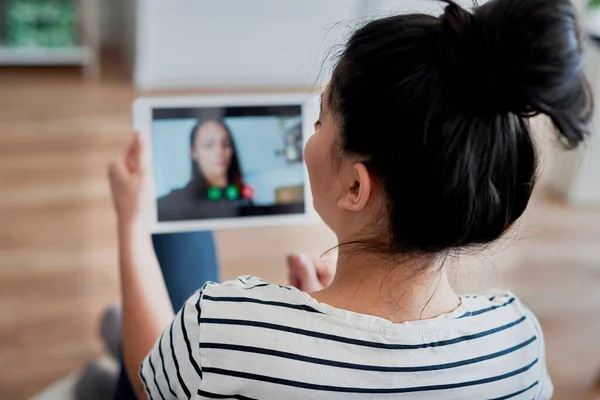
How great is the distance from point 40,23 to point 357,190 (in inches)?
91.9

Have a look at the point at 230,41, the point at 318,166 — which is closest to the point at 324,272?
the point at 318,166

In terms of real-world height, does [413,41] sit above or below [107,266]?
above

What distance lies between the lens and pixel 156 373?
0.65 metres

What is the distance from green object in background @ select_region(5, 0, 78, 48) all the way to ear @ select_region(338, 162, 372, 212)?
227 centimetres

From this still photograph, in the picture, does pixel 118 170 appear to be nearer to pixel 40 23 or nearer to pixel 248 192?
pixel 248 192

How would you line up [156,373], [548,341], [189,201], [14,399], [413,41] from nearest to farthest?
[413,41]
[156,373]
[189,201]
[14,399]
[548,341]

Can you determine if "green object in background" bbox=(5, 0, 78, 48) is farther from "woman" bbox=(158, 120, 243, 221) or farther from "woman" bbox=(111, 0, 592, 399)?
"woman" bbox=(111, 0, 592, 399)

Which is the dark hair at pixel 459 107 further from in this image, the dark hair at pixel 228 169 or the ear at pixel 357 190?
the dark hair at pixel 228 169

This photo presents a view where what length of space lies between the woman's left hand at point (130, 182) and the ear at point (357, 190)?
1.22 feet

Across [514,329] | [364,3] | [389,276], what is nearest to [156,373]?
[389,276]

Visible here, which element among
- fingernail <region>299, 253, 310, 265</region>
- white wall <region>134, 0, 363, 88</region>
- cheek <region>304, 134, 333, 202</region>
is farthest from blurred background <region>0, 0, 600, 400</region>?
fingernail <region>299, 253, 310, 265</region>

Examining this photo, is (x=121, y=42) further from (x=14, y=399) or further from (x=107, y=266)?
(x=14, y=399)

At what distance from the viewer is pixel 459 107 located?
0.52 m

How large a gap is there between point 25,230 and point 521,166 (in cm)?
148
